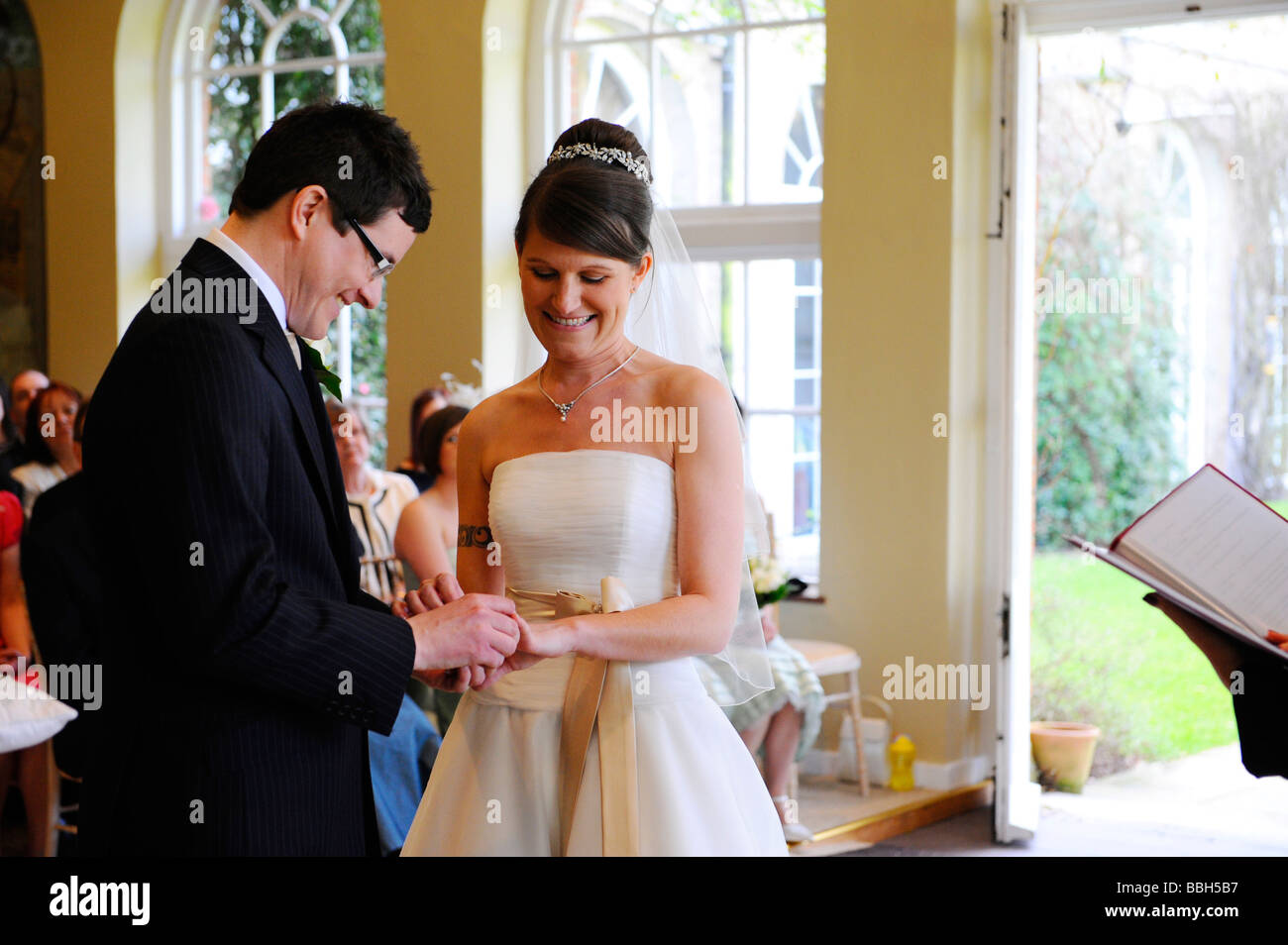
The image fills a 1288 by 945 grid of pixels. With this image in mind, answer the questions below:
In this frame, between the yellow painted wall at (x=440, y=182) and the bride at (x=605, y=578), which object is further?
the yellow painted wall at (x=440, y=182)

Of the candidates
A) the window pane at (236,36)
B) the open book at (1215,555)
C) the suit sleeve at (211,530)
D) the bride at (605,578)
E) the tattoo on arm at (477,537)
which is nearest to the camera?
the suit sleeve at (211,530)

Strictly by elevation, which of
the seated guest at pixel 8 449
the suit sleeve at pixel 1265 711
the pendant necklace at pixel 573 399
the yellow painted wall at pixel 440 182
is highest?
the yellow painted wall at pixel 440 182

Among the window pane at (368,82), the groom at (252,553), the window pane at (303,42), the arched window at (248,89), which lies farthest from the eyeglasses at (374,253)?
the window pane at (303,42)

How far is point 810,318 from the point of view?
591 centimetres

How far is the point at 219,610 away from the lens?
151 cm

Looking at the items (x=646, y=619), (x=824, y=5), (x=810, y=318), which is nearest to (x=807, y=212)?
(x=810, y=318)

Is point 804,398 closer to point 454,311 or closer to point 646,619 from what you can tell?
point 454,311

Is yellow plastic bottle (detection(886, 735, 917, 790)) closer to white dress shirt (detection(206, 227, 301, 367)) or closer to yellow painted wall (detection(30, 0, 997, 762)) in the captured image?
yellow painted wall (detection(30, 0, 997, 762))

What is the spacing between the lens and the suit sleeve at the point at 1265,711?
2.22m

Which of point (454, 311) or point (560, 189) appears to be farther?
point (454, 311)

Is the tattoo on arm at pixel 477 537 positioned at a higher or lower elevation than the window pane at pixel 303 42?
lower

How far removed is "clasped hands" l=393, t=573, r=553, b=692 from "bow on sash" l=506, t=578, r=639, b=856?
201 millimetres

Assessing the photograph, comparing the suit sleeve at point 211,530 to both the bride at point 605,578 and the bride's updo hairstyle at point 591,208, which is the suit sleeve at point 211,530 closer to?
the bride at point 605,578
